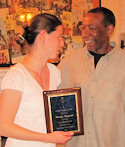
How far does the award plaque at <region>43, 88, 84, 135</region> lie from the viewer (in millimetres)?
1191

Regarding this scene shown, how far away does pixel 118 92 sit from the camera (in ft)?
4.89

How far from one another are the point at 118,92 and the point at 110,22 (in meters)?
0.57

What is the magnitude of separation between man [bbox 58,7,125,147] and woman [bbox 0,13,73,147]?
337 millimetres

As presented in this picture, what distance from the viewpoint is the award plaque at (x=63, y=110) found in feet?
3.91

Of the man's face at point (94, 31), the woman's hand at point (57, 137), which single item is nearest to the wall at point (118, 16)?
the man's face at point (94, 31)

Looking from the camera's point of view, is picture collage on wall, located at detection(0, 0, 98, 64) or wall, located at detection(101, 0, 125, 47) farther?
wall, located at detection(101, 0, 125, 47)

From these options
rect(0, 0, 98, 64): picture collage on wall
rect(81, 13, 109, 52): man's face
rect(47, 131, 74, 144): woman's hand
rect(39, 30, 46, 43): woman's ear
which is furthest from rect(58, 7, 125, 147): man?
rect(0, 0, 98, 64): picture collage on wall

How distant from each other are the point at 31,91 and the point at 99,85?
55cm

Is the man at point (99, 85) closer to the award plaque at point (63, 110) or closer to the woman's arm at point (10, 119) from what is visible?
the award plaque at point (63, 110)

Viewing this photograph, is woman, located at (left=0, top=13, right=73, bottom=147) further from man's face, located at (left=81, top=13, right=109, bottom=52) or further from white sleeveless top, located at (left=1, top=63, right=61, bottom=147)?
man's face, located at (left=81, top=13, right=109, bottom=52)

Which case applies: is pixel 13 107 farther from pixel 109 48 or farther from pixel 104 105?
pixel 109 48

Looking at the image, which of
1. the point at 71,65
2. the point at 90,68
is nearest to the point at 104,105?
the point at 90,68

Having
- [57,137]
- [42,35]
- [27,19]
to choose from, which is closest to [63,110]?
[57,137]

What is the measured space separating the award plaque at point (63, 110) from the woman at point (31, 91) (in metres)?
0.05
